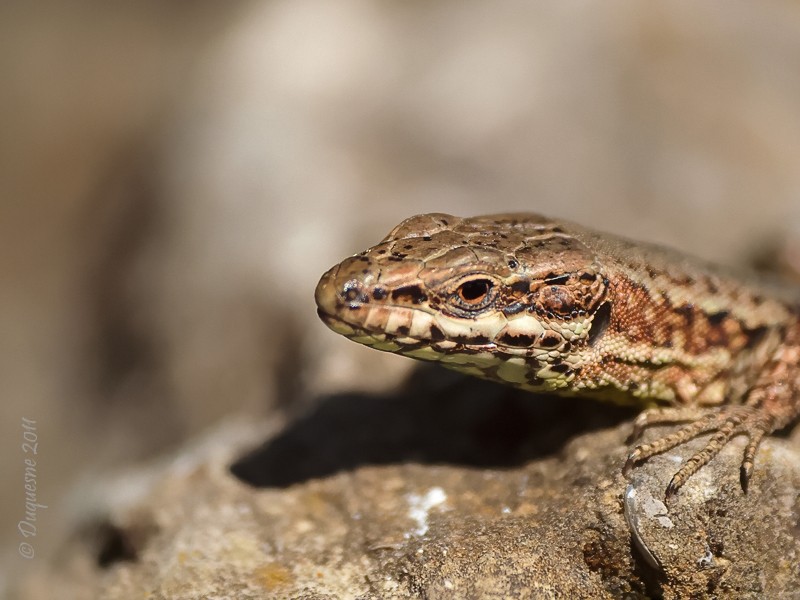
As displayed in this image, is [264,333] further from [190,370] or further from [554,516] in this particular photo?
[554,516]

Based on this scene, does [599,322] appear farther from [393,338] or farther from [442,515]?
[442,515]

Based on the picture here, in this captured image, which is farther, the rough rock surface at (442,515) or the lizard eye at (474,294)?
the lizard eye at (474,294)

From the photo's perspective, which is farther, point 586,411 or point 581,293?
point 586,411

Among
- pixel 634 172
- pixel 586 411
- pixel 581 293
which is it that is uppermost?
pixel 634 172

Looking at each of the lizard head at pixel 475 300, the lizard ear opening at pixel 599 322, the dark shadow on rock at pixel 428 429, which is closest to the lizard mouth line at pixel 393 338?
the lizard head at pixel 475 300

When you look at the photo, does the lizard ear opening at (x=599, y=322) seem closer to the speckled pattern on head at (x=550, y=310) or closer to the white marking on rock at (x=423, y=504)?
the speckled pattern on head at (x=550, y=310)

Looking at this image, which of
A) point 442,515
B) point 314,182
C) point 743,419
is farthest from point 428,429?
point 314,182

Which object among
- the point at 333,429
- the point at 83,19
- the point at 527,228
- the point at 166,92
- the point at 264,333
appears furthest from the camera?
the point at 83,19

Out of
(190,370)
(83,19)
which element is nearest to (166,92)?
(83,19)
